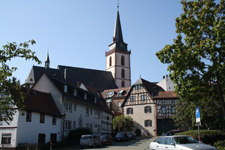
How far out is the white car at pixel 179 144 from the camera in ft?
41.5

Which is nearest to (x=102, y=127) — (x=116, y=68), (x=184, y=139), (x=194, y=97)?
(x=194, y=97)

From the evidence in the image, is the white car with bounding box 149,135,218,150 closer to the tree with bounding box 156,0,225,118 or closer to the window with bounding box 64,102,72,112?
the tree with bounding box 156,0,225,118

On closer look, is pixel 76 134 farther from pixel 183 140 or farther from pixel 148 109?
pixel 148 109

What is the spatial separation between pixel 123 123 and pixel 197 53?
3520 centimetres

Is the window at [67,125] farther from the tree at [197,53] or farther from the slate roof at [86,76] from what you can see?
the slate roof at [86,76]

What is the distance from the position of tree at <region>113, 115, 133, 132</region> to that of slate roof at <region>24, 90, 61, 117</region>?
20.4 metres

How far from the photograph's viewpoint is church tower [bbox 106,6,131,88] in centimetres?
9547

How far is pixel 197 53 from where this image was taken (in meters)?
15.8

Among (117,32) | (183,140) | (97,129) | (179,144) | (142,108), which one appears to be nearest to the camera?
(179,144)

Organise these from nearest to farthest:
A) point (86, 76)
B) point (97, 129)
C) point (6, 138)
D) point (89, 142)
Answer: point (6, 138) → point (89, 142) → point (97, 129) → point (86, 76)

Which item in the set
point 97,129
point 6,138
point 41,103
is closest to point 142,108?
point 97,129

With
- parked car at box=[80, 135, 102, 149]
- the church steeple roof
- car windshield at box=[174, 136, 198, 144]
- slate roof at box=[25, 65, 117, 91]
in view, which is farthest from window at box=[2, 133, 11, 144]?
the church steeple roof

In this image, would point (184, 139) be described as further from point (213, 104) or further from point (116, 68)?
point (116, 68)

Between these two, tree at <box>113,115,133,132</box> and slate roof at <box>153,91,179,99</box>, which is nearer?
tree at <box>113,115,133,132</box>
